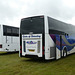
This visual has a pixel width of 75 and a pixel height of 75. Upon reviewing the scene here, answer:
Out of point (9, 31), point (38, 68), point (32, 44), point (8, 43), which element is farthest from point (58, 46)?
point (9, 31)

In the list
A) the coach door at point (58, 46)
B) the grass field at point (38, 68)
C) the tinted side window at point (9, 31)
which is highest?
the tinted side window at point (9, 31)

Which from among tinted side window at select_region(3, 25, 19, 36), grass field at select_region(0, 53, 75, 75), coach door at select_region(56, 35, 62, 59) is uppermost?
tinted side window at select_region(3, 25, 19, 36)

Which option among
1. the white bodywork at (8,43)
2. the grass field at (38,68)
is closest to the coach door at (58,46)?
the grass field at (38,68)

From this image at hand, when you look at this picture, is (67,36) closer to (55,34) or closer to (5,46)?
(55,34)

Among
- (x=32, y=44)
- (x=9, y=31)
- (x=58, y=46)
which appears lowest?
(x=58, y=46)

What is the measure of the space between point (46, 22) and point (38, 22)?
645 mm

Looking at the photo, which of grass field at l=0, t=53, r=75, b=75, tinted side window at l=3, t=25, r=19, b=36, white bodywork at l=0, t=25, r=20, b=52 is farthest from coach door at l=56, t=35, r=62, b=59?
tinted side window at l=3, t=25, r=19, b=36

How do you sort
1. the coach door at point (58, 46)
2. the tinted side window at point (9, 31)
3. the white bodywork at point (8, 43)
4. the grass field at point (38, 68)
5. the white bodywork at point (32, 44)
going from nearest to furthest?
the grass field at point (38, 68) → the white bodywork at point (32, 44) → the coach door at point (58, 46) → the white bodywork at point (8, 43) → the tinted side window at point (9, 31)

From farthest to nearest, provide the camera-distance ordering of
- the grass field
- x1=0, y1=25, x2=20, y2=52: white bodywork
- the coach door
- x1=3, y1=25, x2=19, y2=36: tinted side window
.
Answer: x1=3, y1=25, x2=19, y2=36: tinted side window < x1=0, y1=25, x2=20, y2=52: white bodywork < the coach door < the grass field

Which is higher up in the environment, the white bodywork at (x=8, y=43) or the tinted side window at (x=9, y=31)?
the tinted side window at (x=9, y=31)

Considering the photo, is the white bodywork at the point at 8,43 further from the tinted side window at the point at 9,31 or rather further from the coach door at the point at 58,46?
the coach door at the point at 58,46

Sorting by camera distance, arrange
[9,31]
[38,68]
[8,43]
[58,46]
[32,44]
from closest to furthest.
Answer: [38,68], [32,44], [58,46], [8,43], [9,31]

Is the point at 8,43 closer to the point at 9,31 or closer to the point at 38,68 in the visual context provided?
the point at 9,31

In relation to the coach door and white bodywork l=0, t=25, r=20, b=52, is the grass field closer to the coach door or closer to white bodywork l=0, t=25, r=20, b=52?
the coach door
